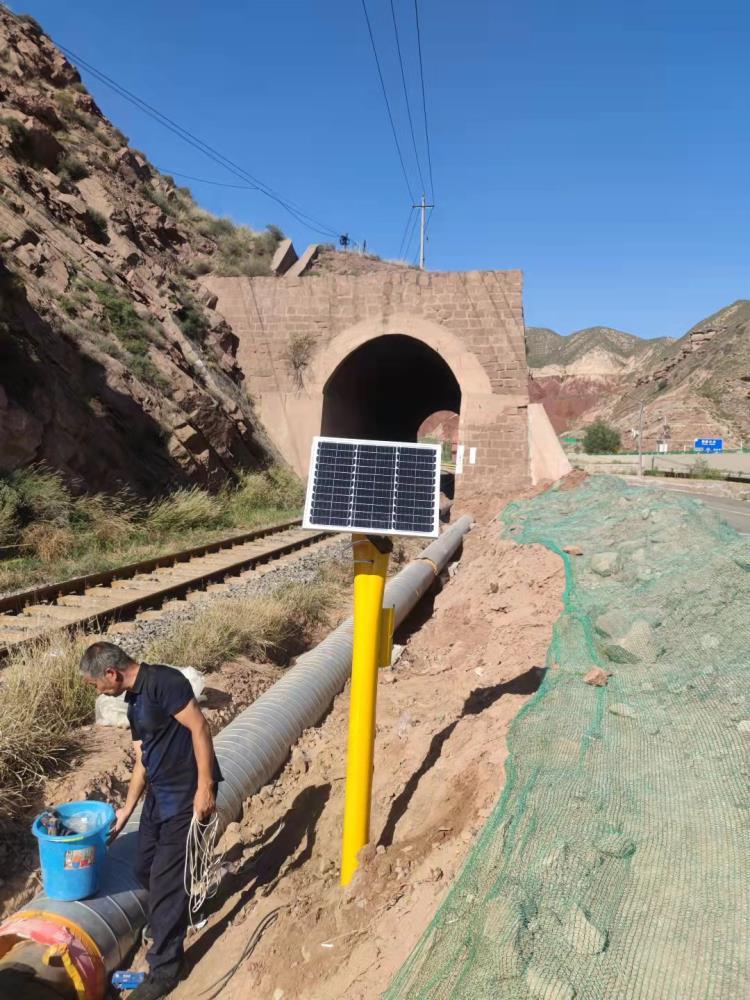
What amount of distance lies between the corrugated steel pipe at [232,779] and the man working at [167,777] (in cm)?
16

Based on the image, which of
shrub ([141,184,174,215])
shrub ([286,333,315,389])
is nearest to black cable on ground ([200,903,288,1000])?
shrub ([286,333,315,389])

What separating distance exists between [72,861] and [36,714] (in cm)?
217

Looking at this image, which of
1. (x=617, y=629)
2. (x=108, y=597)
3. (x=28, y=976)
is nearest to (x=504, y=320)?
(x=108, y=597)

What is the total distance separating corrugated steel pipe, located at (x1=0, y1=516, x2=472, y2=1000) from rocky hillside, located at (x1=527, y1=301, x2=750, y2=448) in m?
64.1

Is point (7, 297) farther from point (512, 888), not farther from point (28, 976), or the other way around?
point (512, 888)

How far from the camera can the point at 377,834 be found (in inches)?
185

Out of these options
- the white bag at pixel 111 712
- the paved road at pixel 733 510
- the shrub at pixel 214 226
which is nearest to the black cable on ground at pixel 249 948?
the white bag at pixel 111 712

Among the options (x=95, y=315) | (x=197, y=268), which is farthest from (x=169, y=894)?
(x=197, y=268)

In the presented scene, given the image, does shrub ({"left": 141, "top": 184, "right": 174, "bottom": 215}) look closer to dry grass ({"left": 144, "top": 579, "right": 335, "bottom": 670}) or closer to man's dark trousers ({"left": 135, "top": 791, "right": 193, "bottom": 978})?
dry grass ({"left": 144, "top": 579, "right": 335, "bottom": 670})

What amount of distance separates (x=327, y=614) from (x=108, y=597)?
3106mm

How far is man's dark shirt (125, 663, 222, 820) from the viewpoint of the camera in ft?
12.0

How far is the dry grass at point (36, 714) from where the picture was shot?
482 cm

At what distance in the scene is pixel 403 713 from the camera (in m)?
6.61

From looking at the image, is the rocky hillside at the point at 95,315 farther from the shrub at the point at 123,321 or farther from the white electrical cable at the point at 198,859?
the white electrical cable at the point at 198,859
